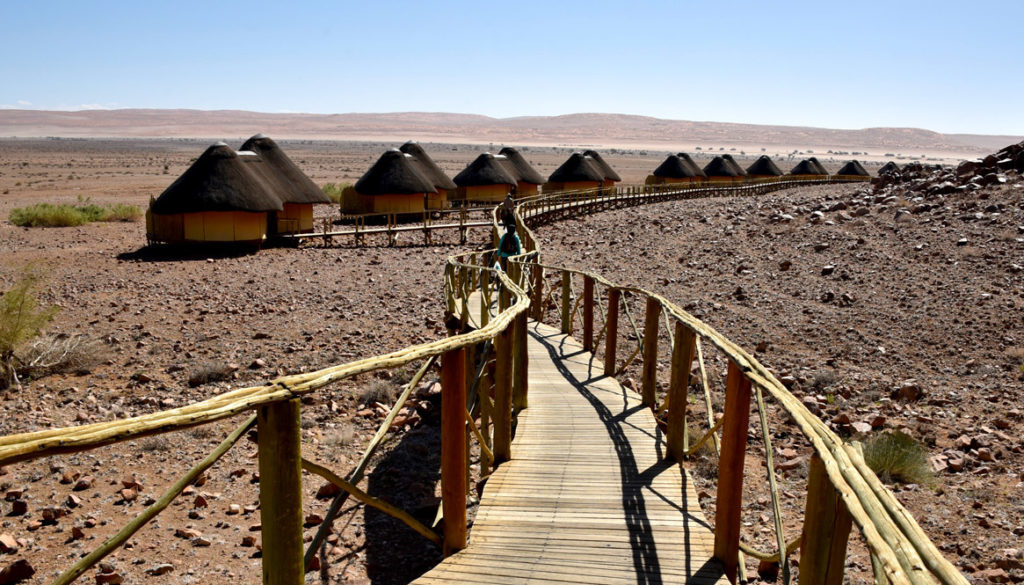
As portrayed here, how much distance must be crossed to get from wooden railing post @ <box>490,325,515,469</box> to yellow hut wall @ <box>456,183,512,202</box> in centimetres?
3062

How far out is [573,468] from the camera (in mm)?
5160

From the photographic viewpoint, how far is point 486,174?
3547 cm

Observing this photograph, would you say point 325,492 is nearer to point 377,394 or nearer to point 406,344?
point 377,394

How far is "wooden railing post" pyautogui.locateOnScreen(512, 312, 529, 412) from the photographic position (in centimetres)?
651

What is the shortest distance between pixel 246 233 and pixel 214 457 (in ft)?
72.9

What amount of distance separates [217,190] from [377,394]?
14362mm

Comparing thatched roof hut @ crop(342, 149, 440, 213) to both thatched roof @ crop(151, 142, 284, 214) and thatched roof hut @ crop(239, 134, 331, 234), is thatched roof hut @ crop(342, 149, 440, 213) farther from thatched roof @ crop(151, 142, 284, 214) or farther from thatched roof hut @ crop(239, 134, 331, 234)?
thatched roof @ crop(151, 142, 284, 214)

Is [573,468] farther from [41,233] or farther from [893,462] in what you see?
[41,233]

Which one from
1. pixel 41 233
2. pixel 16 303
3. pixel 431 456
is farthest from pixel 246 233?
pixel 431 456

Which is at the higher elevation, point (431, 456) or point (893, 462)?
point (893, 462)

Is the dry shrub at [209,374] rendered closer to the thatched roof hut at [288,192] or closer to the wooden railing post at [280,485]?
the wooden railing post at [280,485]

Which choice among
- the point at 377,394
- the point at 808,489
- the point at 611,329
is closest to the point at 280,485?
the point at 808,489

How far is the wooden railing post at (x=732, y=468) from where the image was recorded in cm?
354

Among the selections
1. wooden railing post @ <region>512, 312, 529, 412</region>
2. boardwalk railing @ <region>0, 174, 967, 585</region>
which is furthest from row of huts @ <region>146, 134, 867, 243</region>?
boardwalk railing @ <region>0, 174, 967, 585</region>
